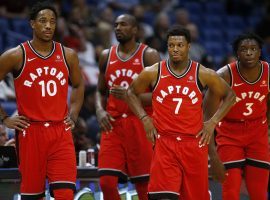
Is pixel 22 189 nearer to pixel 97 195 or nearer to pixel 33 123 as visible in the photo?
pixel 33 123

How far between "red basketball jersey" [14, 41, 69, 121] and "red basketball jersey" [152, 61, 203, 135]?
34.5 inches

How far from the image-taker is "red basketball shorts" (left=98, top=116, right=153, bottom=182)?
7742 millimetres

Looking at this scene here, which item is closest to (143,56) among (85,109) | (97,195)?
(97,195)

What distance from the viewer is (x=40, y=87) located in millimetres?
6785

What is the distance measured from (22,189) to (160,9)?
30.2ft

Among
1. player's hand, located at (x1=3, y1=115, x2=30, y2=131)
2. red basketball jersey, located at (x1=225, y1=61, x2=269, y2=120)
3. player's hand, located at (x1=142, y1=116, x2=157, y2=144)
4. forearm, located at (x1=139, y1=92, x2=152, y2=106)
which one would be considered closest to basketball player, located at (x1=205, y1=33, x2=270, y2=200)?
red basketball jersey, located at (x1=225, y1=61, x2=269, y2=120)

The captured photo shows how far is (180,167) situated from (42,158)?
1213mm

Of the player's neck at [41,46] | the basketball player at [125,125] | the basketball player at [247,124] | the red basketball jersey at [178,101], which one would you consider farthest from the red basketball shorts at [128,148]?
the player's neck at [41,46]

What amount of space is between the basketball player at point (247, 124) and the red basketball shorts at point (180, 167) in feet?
2.57

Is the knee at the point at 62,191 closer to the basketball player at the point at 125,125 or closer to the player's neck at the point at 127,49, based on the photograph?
the basketball player at the point at 125,125

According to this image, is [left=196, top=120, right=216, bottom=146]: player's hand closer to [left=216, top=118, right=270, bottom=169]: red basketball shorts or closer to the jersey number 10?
[left=216, top=118, right=270, bottom=169]: red basketball shorts

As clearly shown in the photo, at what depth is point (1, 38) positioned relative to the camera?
39.0ft

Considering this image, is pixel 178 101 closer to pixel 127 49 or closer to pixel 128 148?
pixel 128 148

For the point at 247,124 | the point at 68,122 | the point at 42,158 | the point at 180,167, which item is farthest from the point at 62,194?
the point at 247,124
